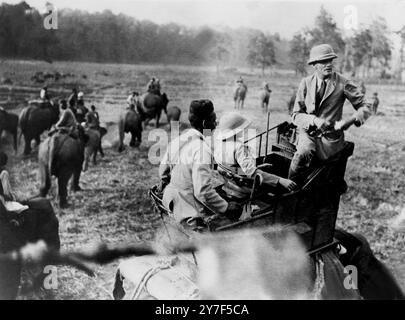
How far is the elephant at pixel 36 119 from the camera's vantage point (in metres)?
4.02

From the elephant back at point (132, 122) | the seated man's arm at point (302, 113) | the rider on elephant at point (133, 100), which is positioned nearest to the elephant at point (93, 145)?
the elephant back at point (132, 122)

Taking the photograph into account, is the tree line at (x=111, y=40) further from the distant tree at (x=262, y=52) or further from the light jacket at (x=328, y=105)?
the light jacket at (x=328, y=105)

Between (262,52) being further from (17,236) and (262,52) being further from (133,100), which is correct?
(17,236)

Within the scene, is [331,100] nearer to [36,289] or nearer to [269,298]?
[269,298]

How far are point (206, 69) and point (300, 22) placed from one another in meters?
0.84

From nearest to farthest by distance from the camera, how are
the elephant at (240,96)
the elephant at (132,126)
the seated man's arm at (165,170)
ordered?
the seated man's arm at (165,170) → the elephant at (240,96) → the elephant at (132,126)

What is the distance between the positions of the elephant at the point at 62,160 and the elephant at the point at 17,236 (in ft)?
0.67

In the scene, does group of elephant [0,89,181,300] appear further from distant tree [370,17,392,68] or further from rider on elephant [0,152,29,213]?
distant tree [370,17,392,68]

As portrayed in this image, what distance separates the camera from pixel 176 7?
3.78m

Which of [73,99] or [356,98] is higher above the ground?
[356,98]

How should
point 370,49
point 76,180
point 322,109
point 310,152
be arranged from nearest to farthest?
point 310,152
point 322,109
point 370,49
point 76,180

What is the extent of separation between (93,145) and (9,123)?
69cm

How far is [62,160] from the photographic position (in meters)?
4.17

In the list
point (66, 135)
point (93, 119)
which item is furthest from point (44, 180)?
point (93, 119)
